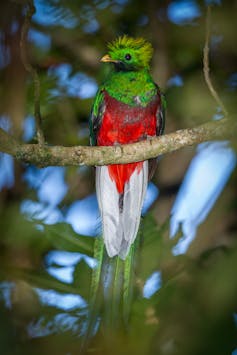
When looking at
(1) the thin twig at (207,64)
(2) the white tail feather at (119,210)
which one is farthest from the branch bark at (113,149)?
(2) the white tail feather at (119,210)

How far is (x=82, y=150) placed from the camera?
330 centimetres

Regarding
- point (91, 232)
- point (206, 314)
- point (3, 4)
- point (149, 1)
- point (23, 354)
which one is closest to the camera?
point (23, 354)

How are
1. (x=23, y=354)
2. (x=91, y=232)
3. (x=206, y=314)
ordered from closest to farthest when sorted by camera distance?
(x=23, y=354), (x=206, y=314), (x=91, y=232)

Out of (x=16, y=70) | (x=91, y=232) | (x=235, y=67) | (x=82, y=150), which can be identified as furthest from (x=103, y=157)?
(x=235, y=67)

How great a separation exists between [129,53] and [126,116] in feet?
1.31

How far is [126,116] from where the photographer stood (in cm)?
397

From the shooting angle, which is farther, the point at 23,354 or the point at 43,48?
the point at 43,48

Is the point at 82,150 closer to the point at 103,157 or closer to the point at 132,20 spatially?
the point at 103,157

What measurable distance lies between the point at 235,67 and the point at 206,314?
2299 mm

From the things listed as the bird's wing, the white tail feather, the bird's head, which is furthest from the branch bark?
the bird's head

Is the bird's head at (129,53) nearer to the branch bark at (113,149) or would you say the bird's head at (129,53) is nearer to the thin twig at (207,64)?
the branch bark at (113,149)

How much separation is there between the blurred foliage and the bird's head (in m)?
0.17

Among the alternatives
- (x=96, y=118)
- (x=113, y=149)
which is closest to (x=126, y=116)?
(x=96, y=118)

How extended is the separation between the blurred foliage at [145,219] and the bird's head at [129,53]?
173mm
